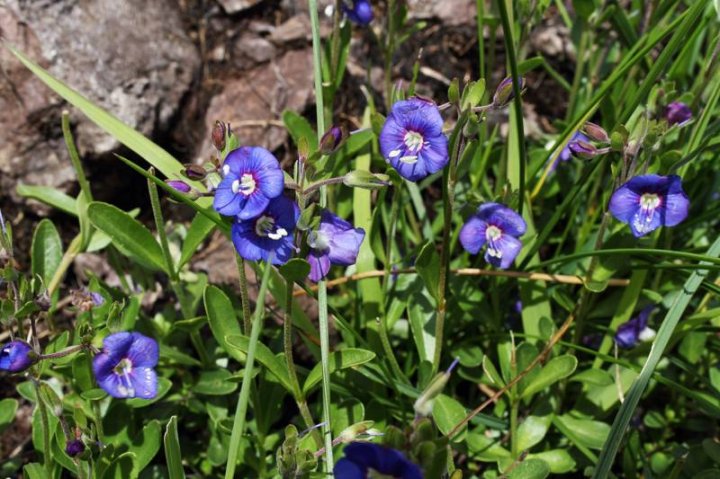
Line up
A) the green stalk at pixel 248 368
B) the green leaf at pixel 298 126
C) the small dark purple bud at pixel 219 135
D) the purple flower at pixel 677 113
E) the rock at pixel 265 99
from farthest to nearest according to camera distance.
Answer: the rock at pixel 265 99 → the green leaf at pixel 298 126 → the purple flower at pixel 677 113 → the small dark purple bud at pixel 219 135 → the green stalk at pixel 248 368

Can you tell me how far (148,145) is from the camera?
291cm

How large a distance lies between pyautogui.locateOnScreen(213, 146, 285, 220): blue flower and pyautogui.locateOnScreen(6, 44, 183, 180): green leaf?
0.65 metres

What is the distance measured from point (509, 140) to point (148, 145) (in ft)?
4.94

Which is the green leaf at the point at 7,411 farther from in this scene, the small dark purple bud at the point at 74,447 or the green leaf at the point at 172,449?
the green leaf at the point at 172,449

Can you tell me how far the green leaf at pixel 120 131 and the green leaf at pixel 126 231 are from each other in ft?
0.74

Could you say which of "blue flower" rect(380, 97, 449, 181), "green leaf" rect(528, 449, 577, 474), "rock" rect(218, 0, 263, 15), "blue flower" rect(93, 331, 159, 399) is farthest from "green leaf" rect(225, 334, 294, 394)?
"rock" rect(218, 0, 263, 15)

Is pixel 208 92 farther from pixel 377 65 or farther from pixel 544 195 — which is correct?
pixel 544 195

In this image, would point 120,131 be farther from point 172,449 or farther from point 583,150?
point 583,150

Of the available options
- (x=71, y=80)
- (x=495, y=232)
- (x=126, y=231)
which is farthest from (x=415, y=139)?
(x=71, y=80)

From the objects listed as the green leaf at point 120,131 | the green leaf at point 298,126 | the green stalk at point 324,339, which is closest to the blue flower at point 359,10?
the green leaf at point 298,126

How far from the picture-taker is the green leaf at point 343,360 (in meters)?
2.51

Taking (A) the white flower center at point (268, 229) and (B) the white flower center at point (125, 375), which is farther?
(B) the white flower center at point (125, 375)

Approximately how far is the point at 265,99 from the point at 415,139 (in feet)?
5.47

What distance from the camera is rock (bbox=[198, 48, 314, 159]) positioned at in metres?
3.87
